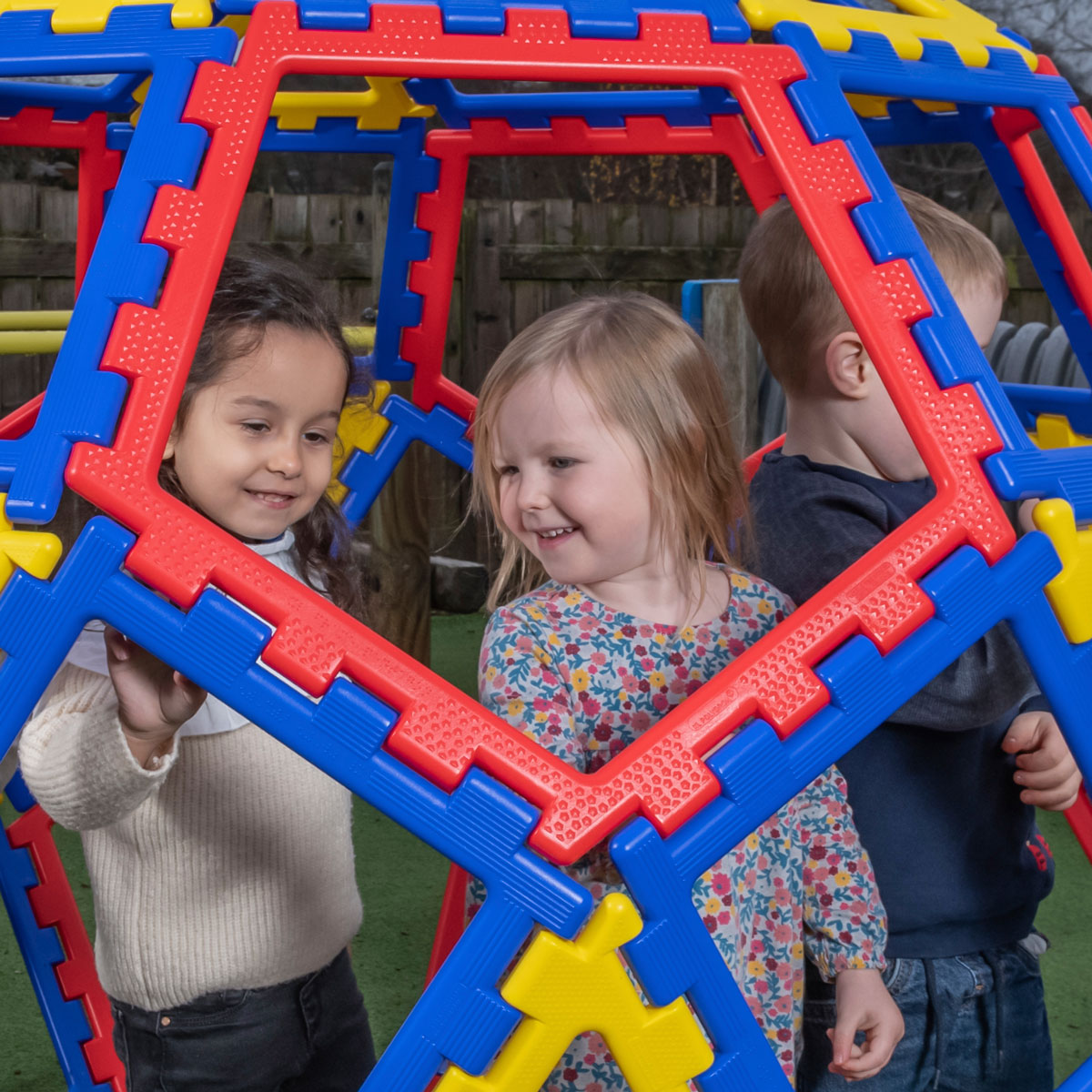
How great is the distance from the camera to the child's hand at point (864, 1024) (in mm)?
886

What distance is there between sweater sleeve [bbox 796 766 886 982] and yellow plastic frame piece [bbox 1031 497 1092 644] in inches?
10.2

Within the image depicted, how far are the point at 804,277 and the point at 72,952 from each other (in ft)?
3.26

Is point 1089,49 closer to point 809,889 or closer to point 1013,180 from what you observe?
point 1013,180

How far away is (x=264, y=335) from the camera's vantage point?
95cm

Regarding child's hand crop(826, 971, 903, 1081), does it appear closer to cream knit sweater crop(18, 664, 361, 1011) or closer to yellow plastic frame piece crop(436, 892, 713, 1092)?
yellow plastic frame piece crop(436, 892, 713, 1092)

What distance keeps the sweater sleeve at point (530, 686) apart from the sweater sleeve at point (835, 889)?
8.1 inches

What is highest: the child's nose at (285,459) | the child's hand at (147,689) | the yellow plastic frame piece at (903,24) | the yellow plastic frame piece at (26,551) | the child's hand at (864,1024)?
the yellow plastic frame piece at (903,24)

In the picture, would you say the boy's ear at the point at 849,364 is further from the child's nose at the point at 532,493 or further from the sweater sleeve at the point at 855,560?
the child's nose at the point at 532,493

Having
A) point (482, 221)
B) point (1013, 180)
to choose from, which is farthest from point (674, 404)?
point (482, 221)

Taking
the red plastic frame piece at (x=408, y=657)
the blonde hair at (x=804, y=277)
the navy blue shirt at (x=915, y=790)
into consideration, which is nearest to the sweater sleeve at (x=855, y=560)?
the navy blue shirt at (x=915, y=790)

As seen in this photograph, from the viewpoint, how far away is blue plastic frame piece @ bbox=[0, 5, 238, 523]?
0.58 meters

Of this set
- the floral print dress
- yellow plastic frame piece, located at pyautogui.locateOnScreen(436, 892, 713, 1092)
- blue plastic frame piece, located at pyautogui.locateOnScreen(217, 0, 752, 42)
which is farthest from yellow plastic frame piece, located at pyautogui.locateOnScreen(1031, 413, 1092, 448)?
yellow plastic frame piece, located at pyautogui.locateOnScreen(436, 892, 713, 1092)

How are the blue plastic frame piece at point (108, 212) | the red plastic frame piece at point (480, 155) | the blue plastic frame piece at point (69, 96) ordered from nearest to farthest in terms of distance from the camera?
the blue plastic frame piece at point (108, 212), the blue plastic frame piece at point (69, 96), the red plastic frame piece at point (480, 155)

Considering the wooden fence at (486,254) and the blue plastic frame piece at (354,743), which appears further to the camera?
the wooden fence at (486,254)
